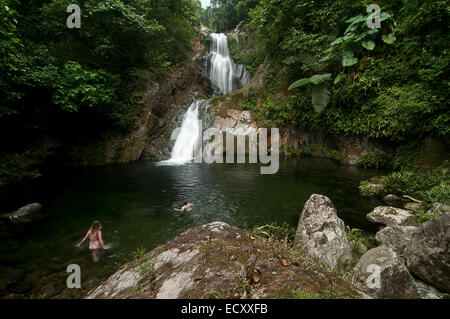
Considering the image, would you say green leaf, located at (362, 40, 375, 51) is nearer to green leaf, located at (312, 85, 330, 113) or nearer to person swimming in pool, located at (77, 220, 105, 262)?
green leaf, located at (312, 85, 330, 113)

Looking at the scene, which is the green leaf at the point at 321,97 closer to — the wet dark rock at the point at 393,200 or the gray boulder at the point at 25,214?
the wet dark rock at the point at 393,200

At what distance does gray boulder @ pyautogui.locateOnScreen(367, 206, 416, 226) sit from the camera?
4.23m

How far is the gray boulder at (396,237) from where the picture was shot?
3.42 metres

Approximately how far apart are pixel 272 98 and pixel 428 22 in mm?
8469

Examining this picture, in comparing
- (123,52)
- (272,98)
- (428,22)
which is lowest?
(272,98)

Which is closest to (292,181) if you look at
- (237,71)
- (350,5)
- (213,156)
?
(213,156)

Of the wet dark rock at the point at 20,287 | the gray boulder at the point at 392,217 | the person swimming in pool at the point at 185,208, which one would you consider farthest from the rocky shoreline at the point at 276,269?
the person swimming in pool at the point at 185,208

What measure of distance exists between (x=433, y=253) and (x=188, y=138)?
14.0 m

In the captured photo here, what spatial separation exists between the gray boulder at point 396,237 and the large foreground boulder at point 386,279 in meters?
1.15

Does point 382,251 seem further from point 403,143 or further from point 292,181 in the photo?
point 403,143

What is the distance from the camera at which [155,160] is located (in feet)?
45.0

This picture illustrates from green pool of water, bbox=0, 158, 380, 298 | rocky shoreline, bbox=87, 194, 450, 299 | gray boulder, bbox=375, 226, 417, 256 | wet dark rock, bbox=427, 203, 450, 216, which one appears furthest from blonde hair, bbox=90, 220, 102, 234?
wet dark rock, bbox=427, 203, 450, 216

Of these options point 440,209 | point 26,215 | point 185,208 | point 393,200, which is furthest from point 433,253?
point 26,215

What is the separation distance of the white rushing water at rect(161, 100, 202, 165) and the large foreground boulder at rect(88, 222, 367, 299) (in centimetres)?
1156
